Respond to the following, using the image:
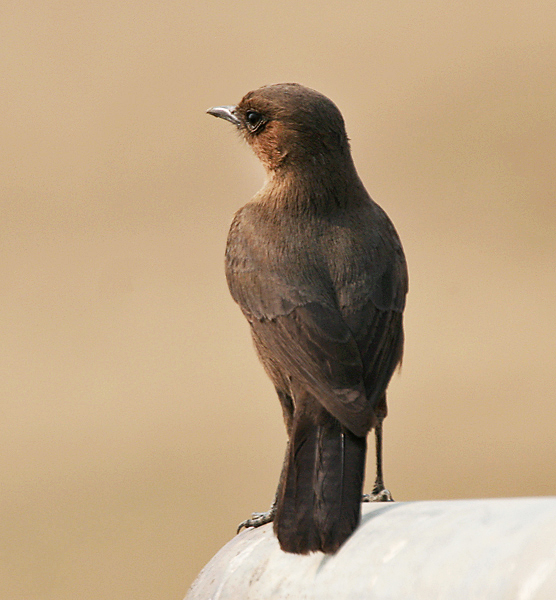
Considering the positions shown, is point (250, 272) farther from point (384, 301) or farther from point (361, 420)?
point (361, 420)

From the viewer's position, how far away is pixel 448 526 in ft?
8.82

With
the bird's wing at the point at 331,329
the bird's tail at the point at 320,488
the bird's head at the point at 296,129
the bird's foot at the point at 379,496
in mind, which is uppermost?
the bird's head at the point at 296,129

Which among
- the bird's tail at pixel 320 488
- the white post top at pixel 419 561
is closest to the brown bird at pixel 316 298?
the bird's tail at pixel 320 488

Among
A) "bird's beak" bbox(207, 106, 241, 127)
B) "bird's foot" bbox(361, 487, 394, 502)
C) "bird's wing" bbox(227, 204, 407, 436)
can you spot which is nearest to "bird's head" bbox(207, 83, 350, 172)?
"bird's beak" bbox(207, 106, 241, 127)

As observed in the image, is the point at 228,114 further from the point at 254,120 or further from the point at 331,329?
the point at 331,329

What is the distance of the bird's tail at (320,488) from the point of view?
11.1ft

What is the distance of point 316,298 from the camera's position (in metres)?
4.66

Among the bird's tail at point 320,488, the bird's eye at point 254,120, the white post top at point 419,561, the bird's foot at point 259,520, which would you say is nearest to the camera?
the white post top at point 419,561

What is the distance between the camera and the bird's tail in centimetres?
338

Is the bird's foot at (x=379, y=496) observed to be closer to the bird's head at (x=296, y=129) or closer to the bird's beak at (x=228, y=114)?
the bird's head at (x=296, y=129)

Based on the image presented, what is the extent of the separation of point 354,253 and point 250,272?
0.53 metres

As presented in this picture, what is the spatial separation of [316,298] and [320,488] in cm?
114

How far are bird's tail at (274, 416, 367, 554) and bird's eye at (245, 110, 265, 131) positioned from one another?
6.70 ft

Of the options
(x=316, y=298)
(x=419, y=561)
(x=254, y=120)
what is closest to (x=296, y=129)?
(x=254, y=120)
